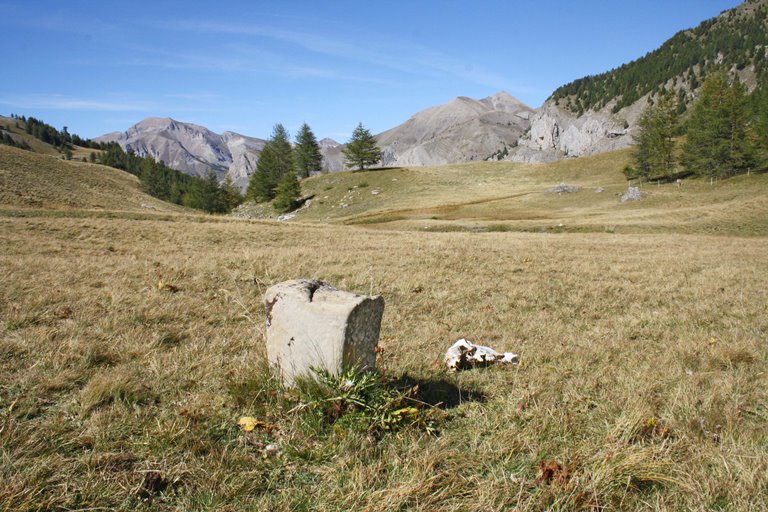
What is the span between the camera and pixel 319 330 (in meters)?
3.86

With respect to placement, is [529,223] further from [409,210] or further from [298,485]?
[298,485]

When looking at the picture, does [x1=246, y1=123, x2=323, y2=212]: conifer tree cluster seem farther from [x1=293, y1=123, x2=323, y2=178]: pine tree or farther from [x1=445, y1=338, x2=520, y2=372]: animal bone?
[x1=445, y1=338, x2=520, y2=372]: animal bone

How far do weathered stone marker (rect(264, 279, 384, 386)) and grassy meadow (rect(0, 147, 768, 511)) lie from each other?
337 millimetres

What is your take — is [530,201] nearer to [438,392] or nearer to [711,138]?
[711,138]

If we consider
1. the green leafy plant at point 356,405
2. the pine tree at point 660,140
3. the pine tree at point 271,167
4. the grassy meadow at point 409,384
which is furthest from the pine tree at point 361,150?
the green leafy plant at point 356,405

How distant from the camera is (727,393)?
443 centimetres

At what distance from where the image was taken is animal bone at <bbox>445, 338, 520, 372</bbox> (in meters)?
5.33

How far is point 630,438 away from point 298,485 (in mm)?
2810

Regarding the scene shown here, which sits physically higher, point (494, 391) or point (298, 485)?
point (298, 485)

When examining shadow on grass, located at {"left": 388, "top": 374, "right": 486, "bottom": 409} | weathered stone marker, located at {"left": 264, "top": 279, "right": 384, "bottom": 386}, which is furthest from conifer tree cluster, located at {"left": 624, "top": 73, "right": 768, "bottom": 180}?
weathered stone marker, located at {"left": 264, "top": 279, "right": 384, "bottom": 386}

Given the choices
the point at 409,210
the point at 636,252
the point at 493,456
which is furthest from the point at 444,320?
the point at 409,210

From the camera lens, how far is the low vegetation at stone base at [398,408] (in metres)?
2.79

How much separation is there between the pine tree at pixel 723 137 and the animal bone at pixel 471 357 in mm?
66425

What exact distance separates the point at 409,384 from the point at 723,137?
2803 inches
